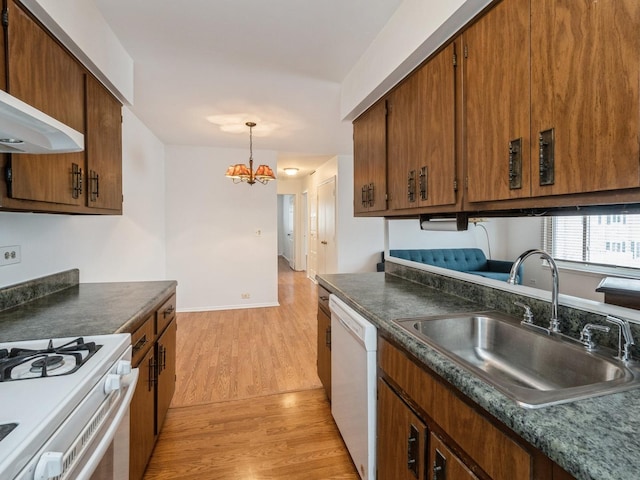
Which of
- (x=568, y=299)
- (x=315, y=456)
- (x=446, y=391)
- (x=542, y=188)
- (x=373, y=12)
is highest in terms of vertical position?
(x=373, y=12)

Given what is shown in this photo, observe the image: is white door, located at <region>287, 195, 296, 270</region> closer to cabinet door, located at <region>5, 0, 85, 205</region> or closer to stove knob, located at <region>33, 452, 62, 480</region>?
cabinet door, located at <region>5, 0, 85, 205</region>

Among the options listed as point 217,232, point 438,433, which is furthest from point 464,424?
point 217,232

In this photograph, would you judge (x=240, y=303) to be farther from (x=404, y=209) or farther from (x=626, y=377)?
(x=626, y=377)

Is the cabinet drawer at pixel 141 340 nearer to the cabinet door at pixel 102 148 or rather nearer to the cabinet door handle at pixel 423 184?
the cabinet door at pixel 102 148

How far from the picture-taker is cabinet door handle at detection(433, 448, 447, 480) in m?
1.02

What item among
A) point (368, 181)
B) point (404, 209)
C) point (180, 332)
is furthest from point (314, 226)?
point (404, 209)

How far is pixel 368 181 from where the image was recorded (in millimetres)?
2596

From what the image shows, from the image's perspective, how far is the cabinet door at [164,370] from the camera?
6.27 feet

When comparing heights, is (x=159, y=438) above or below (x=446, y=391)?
below

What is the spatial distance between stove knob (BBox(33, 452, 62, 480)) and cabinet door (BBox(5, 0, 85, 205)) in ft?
3.31

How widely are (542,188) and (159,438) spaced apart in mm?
2477

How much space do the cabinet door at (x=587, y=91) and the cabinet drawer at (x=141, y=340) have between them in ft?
5.83

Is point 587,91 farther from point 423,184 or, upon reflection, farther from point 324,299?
point 324,299

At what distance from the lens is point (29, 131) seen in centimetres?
97
